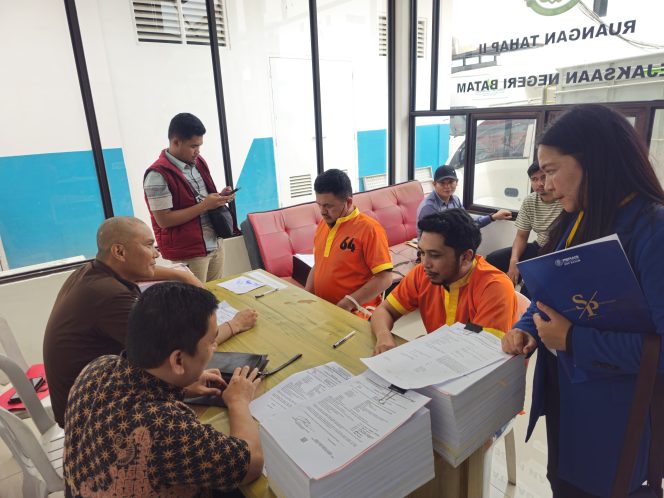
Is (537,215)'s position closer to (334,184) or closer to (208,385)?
(334,184)

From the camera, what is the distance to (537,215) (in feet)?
10.5

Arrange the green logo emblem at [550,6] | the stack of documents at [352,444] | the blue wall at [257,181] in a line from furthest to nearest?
the blue wall at [257,181] → the green logo emblem at [550,6] → the stack of documents at [352,444]

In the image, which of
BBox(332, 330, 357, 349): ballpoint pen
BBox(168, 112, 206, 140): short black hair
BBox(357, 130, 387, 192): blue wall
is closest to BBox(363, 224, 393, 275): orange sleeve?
BBox(332, 330, 357, 349): ballpoint pen

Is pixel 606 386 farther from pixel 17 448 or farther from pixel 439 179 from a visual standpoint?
pixel 439 179

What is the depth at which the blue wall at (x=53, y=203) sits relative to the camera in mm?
2740

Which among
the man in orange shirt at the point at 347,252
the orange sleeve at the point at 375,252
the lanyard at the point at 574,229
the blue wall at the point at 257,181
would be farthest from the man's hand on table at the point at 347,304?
the blue wall at the point at 257,181

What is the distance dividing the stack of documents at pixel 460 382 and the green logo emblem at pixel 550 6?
3.46m

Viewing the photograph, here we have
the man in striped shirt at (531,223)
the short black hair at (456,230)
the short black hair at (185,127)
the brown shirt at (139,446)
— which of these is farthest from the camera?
the man in striped shirt at (531,223)

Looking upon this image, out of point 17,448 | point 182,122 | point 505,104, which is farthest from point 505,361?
point 505,104

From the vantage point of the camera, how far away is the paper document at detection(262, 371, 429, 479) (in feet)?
2.42

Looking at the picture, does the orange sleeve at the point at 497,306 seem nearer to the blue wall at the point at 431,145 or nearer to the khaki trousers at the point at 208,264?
the khaki trousers at the point at 208,264

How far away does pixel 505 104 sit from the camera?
3.86 meters

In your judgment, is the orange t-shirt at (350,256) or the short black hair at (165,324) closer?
the short black hair at (165,324)

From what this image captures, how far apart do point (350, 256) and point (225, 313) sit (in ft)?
2.25
